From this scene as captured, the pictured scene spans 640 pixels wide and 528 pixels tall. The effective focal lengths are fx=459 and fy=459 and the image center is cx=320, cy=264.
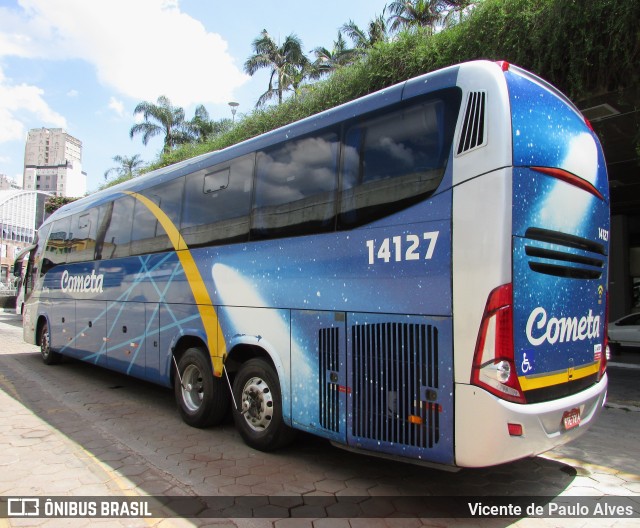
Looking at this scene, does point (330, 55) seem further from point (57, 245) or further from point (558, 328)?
point (558, 328)

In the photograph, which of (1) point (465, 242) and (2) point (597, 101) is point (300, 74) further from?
(1) point (465, 242)

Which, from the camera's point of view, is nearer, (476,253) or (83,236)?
(476,253)

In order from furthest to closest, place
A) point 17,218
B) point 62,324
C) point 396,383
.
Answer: point 17,218
point 62,324
point 396,383

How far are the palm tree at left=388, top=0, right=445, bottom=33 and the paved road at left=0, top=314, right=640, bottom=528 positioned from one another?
26.0 metres

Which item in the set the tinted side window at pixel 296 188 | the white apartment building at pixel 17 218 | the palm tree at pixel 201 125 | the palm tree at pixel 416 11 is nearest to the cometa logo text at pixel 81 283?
the tinted side window at pixel 296 188

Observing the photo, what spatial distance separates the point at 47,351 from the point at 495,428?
35.2ft

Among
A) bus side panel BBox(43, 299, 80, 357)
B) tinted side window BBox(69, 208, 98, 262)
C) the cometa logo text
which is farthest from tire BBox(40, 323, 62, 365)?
tinted side window BBox(69, 208, 98, 262)

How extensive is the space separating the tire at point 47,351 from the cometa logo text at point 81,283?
160 cm

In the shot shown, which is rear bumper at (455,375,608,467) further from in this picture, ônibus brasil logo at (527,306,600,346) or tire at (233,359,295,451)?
tire at (233,359,295,451)

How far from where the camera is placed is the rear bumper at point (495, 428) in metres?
3.09

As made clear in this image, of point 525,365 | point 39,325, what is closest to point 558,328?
point 525,365

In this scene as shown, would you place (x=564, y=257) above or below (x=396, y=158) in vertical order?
below

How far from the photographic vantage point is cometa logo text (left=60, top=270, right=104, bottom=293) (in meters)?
8.18

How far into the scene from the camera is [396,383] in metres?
3.62
